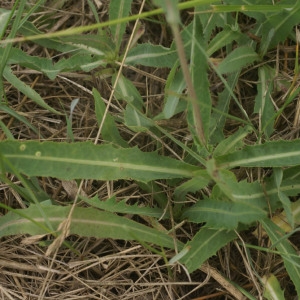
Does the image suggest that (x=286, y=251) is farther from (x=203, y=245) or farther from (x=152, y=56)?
(x=152, y=56)

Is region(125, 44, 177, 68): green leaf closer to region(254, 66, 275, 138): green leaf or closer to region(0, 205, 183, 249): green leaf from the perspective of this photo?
region(254, 66, 275, 138): green leaf

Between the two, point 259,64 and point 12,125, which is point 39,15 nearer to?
point 12,125

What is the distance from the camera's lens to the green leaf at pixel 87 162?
4.01 ft

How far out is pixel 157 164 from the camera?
50.7 inches

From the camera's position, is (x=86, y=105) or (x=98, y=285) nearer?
(x=98, y=285)

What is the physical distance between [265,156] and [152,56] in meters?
0.44

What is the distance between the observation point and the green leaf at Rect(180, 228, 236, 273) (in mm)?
1248

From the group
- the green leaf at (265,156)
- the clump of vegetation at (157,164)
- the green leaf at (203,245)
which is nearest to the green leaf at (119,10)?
the clump of vegetation at (157,164)

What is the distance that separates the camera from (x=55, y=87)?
1632 millimetres

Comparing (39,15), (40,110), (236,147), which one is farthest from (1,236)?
(39,15)

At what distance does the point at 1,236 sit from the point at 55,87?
0.53 m

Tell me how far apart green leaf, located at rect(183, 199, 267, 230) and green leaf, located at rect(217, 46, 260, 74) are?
40 centimetres

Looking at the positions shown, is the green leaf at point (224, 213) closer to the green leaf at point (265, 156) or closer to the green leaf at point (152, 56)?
the green leaf at point (265, 156)

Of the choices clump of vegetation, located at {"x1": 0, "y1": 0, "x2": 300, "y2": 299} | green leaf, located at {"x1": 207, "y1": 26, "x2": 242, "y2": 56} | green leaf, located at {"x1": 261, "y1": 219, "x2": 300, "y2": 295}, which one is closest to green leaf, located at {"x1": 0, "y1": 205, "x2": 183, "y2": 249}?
clump of vegetation, located at {"x1": 0, "y1": 0, "x2": 300, "y2": 299}
